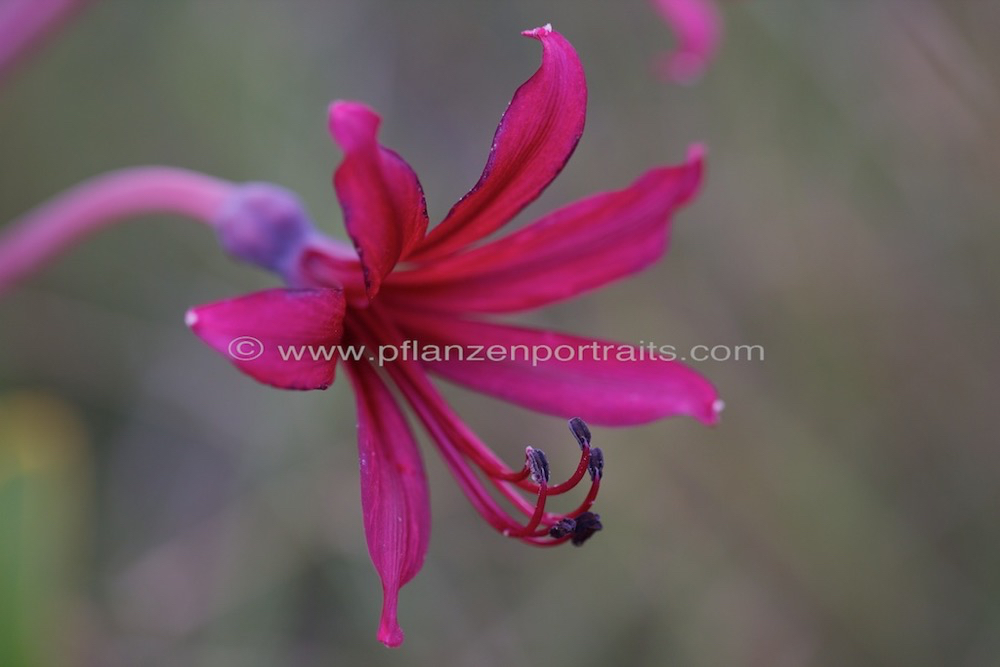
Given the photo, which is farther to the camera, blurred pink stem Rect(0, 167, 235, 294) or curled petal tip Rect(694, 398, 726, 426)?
blurred pink stem Rect(0, 167, 235, 294)

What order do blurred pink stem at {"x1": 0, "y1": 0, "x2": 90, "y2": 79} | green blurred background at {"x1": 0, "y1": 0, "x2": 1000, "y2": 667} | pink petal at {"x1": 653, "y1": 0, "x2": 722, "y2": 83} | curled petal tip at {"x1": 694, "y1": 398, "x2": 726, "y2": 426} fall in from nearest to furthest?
curled petal tip at {"x1": 694, "y1": 398, "x2": 726, "y2": 426}
blurred pink stem at {"x1": 0, "y1": 0, "x2": 90, "y2": 79}
pink petal at {"x1": 653, "y1": 0, "x2": 722, "y2": 83}
green blurred background at {"x1": 0, "y1": 0, "x2": 1000, "y2": 667}

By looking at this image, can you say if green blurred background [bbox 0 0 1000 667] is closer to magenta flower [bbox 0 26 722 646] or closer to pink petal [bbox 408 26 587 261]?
magenta flower [bbox 0 26 722 646]

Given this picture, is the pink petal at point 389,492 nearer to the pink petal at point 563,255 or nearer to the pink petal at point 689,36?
the pink petal at point 563,255

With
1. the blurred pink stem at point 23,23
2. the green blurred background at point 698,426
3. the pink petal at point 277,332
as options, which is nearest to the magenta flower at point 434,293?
the pink petal at point 277,332

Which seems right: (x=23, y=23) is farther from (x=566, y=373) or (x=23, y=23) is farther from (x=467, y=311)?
(x=566, y=373)

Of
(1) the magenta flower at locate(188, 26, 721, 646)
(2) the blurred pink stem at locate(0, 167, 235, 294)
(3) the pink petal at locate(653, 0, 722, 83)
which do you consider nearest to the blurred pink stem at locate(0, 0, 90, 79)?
(2) the blurred pink stem at locate(0, 167, 235, 294)

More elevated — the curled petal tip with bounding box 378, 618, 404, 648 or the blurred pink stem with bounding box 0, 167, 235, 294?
the blurred pink stem with bounding box 0, 167, 235, 294
